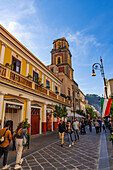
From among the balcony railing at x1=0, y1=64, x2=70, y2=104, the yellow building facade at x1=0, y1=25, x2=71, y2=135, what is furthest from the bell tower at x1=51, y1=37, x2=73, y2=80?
the balcony railing at x1=0, y1=64, x2=70, y2=104

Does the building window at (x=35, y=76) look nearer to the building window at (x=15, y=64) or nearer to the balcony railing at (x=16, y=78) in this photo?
the balcony railing at (x=16, y=78)

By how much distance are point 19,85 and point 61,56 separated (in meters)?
24.4

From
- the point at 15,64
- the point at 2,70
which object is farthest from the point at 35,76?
the point at 2,70

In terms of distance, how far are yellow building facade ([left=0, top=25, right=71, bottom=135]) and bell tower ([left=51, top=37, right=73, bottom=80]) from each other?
15.7 metres

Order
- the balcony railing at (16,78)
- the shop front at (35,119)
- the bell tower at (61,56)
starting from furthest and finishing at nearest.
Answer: the bell tower at (61,56)
the shop front at (35,119)
the balcony railing at (16,78)

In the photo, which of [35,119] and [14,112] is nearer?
[14,112]

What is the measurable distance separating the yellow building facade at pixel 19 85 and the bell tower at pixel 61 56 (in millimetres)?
15705

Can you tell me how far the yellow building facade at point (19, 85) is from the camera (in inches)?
349

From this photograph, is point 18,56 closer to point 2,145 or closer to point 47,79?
point 47,79

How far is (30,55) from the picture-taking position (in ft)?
43.6

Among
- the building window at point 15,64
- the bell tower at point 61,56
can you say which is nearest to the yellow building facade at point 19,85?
the building window at point 15,64

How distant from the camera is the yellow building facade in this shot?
8.85 metres

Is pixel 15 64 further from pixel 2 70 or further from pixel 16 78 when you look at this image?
pixel 2 70

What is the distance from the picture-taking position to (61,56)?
106 ft
